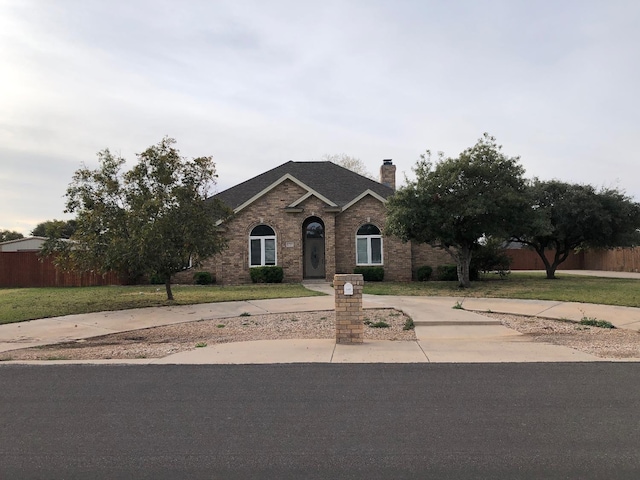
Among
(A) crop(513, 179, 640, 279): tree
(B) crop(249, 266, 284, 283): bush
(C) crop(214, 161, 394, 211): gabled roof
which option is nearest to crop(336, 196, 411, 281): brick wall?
(C) crop(214, 161, 394, 211): gabled roof

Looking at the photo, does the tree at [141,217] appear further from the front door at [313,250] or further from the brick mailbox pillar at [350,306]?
the front door at [313,250]

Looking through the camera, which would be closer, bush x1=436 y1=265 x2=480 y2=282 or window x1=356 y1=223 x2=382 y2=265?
bush x1=436 y1=265 x2=480 y2=282

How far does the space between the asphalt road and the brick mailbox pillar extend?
1.69 meters

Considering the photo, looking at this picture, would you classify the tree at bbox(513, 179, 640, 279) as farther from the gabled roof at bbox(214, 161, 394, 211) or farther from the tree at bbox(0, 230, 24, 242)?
the tree at bbox(0, 230, 24, 242)

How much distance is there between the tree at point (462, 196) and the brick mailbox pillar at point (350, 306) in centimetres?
1086

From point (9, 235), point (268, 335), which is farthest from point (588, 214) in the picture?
point (9, 235)

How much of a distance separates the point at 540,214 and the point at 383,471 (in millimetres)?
18528

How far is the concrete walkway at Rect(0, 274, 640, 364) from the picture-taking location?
7.71 meters

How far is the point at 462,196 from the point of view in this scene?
1930cm

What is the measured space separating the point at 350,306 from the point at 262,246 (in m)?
16.4

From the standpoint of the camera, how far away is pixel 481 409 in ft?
16.8

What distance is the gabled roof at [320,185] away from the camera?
26875 millimetres

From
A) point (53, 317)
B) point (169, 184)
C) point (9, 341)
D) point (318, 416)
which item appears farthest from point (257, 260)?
point (318, 416)

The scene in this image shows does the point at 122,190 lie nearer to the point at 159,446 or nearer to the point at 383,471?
the point at 159,446
